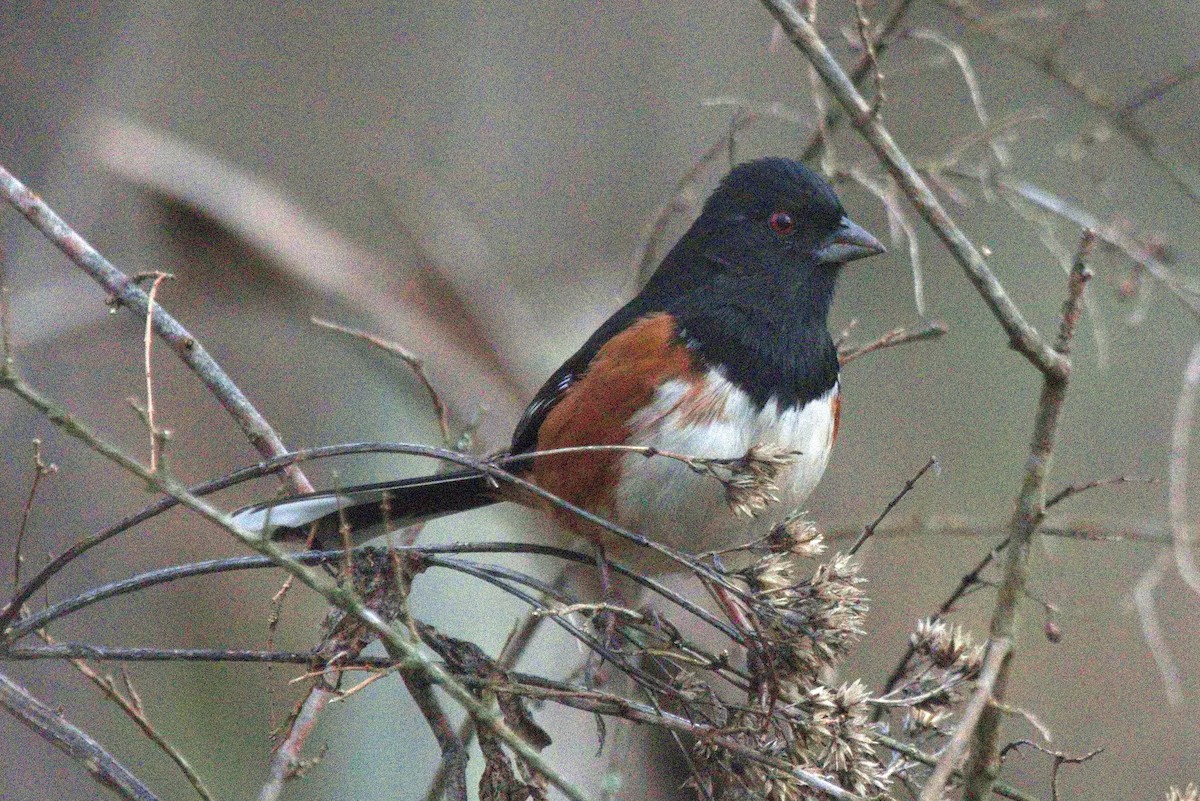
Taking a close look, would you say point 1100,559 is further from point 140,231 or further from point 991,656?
point 991,656

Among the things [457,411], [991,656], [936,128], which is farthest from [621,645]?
[936,128]

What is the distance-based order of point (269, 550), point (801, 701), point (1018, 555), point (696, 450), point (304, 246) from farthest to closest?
point (304, 246)
point (696, 450)
point (801, 701)
point (1018, 555)
point (269, 550)

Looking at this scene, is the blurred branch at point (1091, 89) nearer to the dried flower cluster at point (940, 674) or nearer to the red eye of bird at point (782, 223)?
the red eye of bird at point (782, 223)

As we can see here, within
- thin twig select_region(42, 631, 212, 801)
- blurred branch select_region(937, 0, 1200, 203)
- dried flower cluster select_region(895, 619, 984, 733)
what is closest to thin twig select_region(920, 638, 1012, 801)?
dried flower cluster select_region(895, 619, 984, 733)

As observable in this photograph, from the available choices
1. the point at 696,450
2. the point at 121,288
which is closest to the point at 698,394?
the point at 696,450

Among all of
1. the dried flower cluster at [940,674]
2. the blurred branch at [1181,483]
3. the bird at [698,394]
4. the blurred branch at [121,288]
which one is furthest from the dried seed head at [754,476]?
the blurred branch at [1181,483]

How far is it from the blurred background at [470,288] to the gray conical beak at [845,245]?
1.93 feet

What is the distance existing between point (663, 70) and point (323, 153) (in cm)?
148

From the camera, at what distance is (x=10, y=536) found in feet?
13.2

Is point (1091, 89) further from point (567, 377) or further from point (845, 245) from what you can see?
point (567, 377)

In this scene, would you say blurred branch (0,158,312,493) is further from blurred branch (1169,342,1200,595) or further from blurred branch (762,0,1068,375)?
blurred branch (1169,342,1200,595)

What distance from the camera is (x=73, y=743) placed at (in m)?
1.38

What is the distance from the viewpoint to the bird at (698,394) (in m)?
2.26

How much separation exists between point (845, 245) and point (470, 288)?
2.14m
